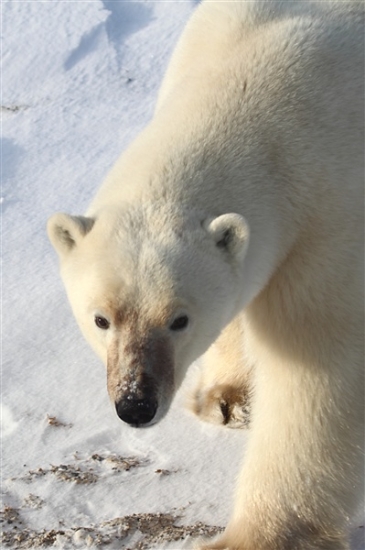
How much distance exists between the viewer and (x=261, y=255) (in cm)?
294

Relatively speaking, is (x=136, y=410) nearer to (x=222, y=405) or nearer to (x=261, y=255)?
(x=261, y=255)

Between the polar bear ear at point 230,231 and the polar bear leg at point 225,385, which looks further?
the polar bear leg at point 225,385

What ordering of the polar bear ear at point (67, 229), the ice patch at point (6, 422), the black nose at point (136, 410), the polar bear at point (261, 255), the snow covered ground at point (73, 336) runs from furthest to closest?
the ice patch at point (6, 422), the snow covered ground at point (73, 336), the polar bear ear at point (67, 229), the polar bear at point (261, 255), the black nose at point (136, 410)

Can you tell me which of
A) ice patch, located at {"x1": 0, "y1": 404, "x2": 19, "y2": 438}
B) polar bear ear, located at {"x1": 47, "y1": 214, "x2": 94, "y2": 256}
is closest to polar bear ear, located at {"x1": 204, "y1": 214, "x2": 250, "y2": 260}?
polar bear ear, located at {"x1": 47, "y1": 214, "x2": 94, "y2": 256}

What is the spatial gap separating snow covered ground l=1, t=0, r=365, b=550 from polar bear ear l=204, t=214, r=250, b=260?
0.99 m

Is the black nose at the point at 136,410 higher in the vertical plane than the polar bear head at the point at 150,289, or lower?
lower

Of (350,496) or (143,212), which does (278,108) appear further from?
(350,496)

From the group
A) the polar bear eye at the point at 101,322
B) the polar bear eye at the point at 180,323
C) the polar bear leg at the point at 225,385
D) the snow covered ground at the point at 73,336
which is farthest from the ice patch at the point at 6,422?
the polar bear eye at the point at 180,323

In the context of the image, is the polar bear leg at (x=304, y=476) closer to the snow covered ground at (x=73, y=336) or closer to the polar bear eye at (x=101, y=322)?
the snow covered ground at (x=73, y=336)

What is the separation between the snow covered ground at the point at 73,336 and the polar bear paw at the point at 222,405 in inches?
2.1

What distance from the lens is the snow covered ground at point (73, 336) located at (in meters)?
3.25

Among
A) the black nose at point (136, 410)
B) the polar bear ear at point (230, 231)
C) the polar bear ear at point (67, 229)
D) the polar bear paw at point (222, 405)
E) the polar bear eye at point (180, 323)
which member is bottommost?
the black nose at point (136, 410)

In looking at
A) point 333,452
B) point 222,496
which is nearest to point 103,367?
point 222,496

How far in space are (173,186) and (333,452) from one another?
1.03m
